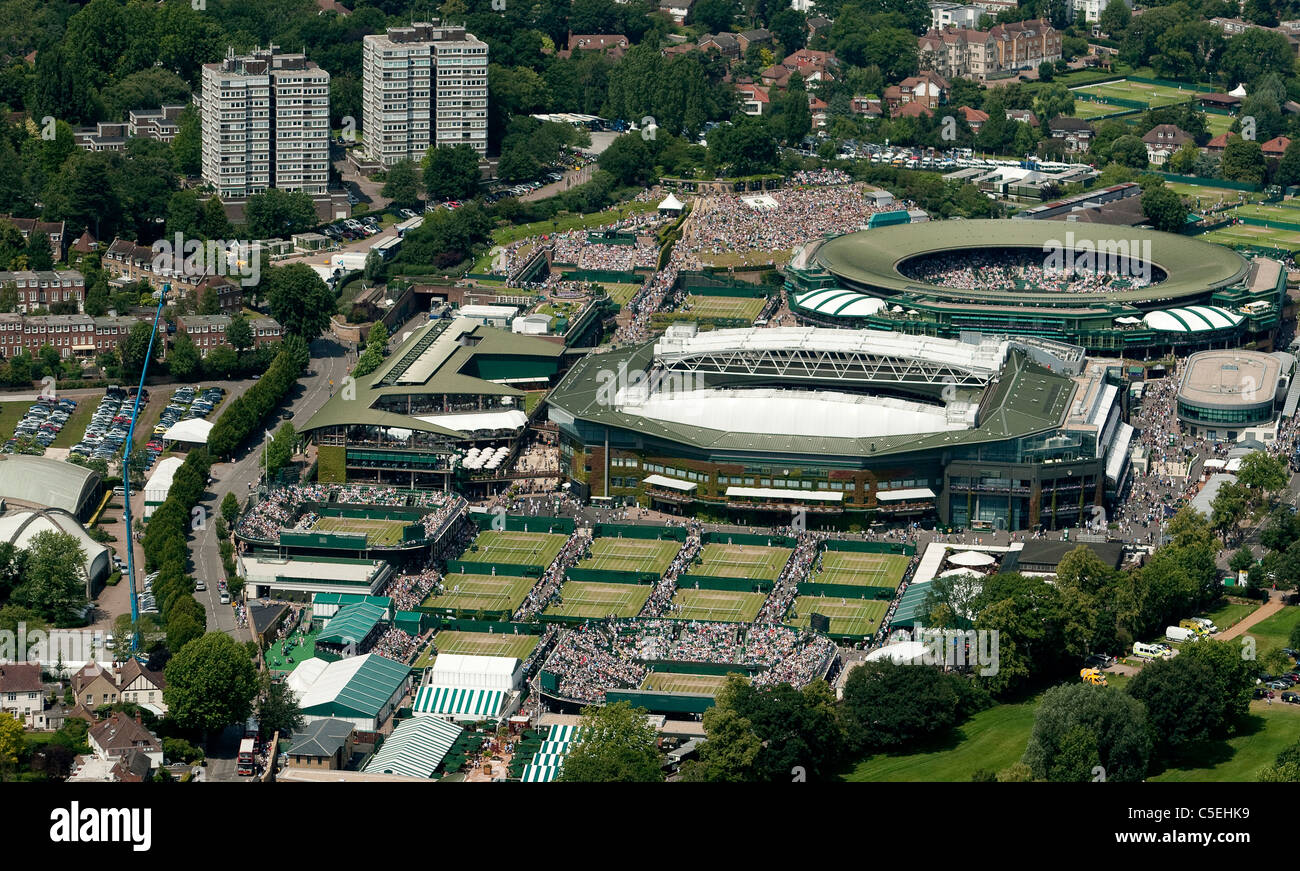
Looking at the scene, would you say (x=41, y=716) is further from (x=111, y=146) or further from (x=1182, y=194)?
(x=1182, y=194)

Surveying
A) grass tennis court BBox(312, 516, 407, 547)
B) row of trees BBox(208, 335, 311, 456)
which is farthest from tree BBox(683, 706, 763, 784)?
row of trees BBox(208, 335, 311, 456)

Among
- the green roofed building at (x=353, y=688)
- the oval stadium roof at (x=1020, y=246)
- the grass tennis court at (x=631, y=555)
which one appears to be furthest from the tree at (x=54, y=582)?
the oval stadium roof at (x=1020, y=246)

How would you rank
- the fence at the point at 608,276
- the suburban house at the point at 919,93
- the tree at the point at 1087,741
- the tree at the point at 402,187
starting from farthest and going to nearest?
the suburban house at the point at 919,93, the tree at the point at 402,187, the fence at the point at 608,276, the tree at the point at 1087,741

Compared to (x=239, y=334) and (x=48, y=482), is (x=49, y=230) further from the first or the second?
(x=48, y=482)

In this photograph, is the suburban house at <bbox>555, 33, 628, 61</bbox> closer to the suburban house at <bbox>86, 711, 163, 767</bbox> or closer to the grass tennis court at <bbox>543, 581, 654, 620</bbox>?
the grass tennis court at <bbox>543, 581, 654, 620</bbox>

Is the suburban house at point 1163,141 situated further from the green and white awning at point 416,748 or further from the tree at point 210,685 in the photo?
the tree at point 210,685

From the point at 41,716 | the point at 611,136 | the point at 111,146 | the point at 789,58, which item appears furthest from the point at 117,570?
the point at 789,58

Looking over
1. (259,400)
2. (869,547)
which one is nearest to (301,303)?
(259,400)
